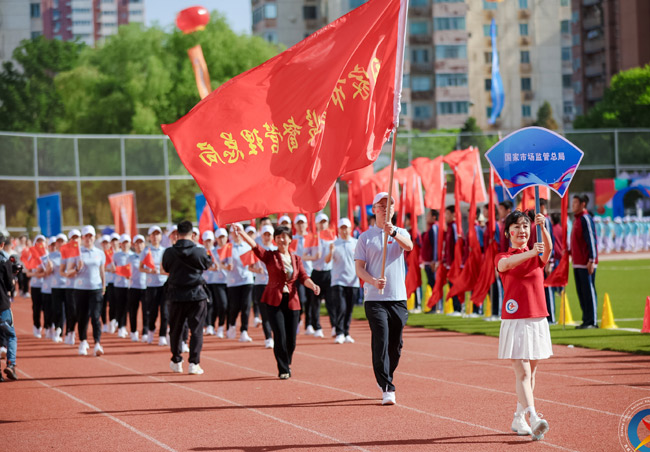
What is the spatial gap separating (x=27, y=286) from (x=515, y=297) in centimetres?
3348

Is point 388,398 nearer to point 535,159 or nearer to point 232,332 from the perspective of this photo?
point 535,159

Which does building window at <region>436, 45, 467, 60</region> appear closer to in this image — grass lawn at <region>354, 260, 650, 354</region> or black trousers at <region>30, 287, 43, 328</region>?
grass lawn at <region>354, 260, 650, 354</region>

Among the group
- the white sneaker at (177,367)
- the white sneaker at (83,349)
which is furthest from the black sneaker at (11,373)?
the white sneaker at (83,349)

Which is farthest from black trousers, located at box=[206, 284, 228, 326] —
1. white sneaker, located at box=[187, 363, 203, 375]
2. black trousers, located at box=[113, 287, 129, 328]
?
white sneaker, located at box=[187, 363, 203, 375]

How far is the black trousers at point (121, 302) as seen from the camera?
20062 mm

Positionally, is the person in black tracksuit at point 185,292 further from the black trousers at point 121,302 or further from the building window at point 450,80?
the building window at point 450,80

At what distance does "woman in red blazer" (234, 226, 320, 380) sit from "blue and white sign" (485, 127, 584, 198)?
3.34 m

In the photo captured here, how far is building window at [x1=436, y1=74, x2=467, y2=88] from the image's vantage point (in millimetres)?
98688

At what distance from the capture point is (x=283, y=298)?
13.4 meters

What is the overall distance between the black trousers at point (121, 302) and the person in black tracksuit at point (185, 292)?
245 inches

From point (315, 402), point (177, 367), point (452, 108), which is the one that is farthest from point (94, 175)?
point (452, 108)

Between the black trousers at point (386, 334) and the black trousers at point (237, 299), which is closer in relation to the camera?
the black trousers at point (386, 334)

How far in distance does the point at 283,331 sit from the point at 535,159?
13.4 ft

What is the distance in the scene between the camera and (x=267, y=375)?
529 inches
